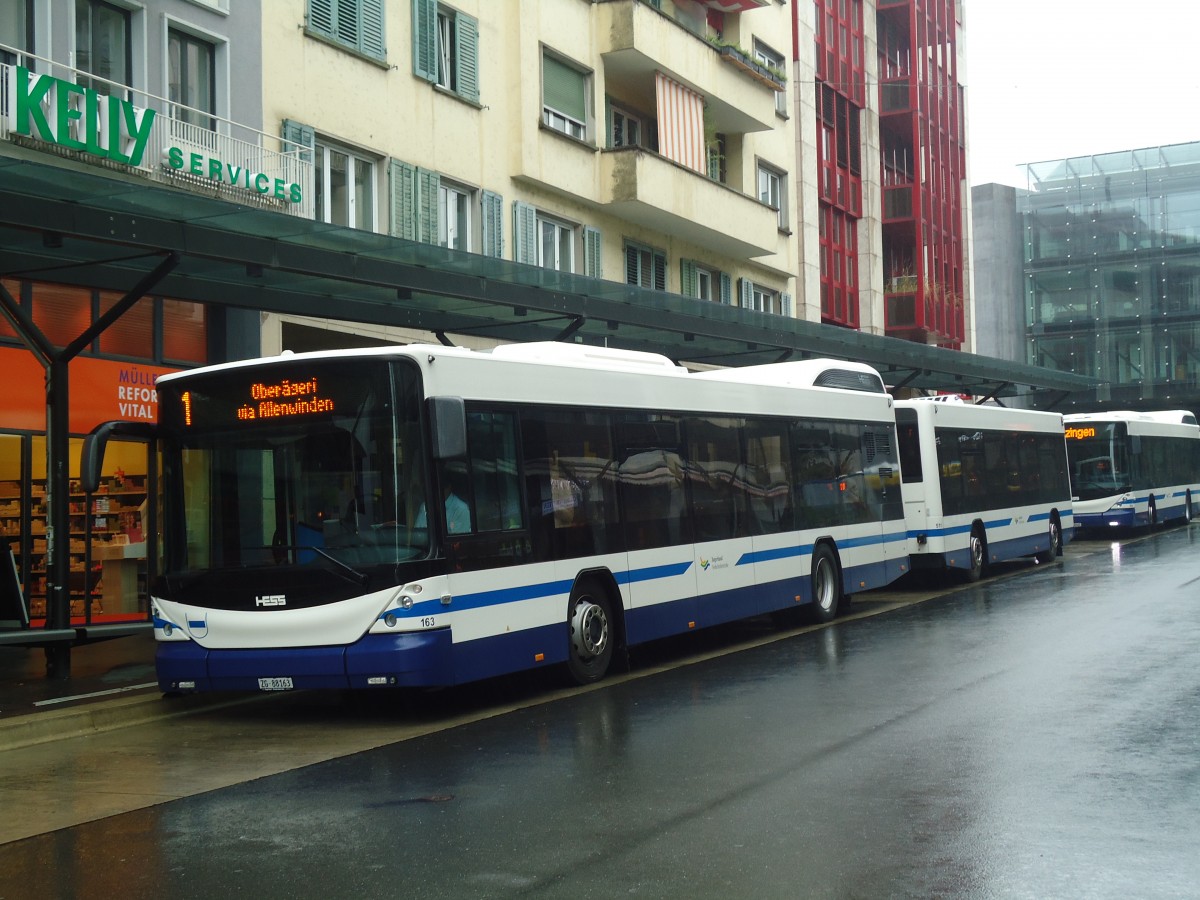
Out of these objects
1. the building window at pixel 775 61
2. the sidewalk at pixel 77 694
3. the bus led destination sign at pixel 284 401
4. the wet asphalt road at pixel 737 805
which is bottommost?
the wet asphalt road at pixel 737 805

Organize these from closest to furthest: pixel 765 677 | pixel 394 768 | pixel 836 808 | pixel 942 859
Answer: pixel 942 859
pixel 836 808
pixel 394 768
pixel 765 677

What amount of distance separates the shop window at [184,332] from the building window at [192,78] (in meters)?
2.33

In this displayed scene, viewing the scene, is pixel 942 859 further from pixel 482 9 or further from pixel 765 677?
pixel 482 9

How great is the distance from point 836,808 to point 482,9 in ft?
67.9

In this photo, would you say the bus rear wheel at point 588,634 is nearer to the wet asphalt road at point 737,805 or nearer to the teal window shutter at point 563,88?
the wet asphalt road at point 737,805

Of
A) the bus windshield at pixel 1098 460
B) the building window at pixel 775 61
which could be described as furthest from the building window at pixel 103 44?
the bus windshield at pixel 1098 460

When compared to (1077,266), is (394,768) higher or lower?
lower

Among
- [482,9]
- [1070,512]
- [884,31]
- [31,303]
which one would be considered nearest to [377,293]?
[31,303]

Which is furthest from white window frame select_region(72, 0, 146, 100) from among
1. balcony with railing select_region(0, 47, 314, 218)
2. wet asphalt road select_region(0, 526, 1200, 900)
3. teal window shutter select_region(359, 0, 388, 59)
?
wet asphalt road select_region(0, 526, 1200, 900)

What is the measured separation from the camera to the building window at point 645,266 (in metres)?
30.2

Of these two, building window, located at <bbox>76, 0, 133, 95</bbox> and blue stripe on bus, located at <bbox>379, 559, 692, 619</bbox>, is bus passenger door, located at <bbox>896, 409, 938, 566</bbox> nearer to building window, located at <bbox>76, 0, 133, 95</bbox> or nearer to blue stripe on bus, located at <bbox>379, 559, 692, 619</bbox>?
blue stripe on bus, located at <bbox>379, 559, 692, 619</bbox>

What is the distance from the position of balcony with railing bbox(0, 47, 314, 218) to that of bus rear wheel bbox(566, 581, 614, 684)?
8194mm

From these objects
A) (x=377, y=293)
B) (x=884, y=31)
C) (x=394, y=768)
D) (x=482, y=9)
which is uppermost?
(x=884, y=31)

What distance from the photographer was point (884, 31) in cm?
5028
